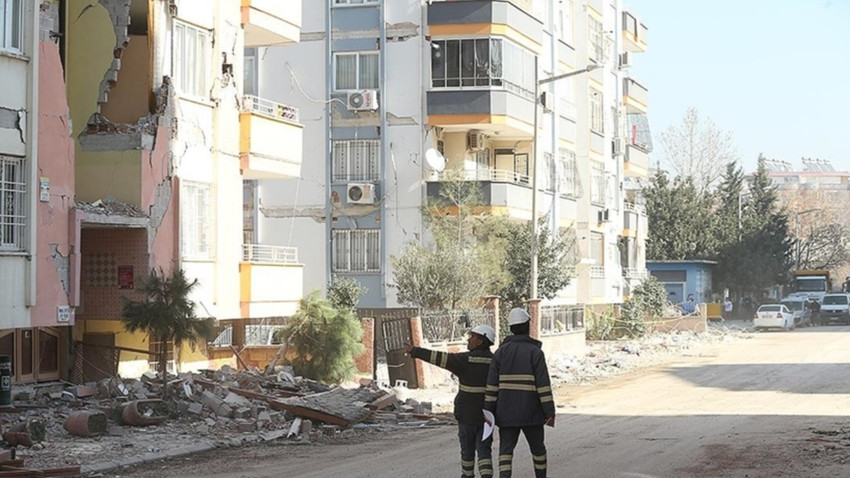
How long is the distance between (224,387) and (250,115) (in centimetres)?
773

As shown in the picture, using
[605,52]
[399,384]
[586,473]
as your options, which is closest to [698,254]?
[605,52]

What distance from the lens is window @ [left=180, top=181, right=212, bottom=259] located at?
27.2 m

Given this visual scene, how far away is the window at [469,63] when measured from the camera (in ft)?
140

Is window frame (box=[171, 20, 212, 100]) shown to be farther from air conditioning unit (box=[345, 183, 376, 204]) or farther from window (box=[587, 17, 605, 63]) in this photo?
window (box=[587, 17, 605, 63])

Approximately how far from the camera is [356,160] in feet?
143

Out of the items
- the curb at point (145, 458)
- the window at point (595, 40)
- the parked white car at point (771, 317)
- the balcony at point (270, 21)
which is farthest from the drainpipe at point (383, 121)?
the parked white car at point (771, 317)

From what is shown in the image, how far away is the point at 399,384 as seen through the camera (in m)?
30.0

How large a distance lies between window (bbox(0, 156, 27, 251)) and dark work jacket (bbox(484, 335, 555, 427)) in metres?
11.7

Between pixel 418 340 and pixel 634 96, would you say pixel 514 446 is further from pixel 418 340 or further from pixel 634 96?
pixel 634 96

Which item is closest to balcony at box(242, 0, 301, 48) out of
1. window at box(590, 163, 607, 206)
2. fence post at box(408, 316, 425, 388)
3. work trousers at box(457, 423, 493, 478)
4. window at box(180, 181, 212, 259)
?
window at box(180, 181, 212, 259)

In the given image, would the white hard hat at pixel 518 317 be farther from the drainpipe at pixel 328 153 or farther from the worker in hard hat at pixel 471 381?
the drainpipe at pixel 328 153

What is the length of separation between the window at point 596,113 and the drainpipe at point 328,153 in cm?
1649

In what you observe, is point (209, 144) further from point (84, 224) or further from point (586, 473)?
point (586, 473)

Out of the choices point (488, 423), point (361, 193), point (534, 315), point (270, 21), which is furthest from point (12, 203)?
point (361, 193)
